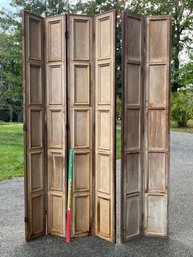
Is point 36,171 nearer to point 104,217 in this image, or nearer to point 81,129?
point 81,129

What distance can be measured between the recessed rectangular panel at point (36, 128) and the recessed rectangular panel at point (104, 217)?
815 mm

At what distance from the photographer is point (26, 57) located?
2850 mm

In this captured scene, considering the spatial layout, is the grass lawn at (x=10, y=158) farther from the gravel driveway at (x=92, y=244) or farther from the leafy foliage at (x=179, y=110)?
the leafy foliage at (x=179, y=110)

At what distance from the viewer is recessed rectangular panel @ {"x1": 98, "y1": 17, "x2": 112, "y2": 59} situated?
110 inches

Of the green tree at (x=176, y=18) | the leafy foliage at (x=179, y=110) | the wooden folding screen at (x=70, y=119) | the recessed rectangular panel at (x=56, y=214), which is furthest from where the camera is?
the leafy foliage at (x=179, y=110)

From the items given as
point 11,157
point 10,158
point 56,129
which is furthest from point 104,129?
point 11,157

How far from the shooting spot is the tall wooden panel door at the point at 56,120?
293 centimetres

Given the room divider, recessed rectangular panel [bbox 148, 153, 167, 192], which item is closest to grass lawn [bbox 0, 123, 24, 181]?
the room divider

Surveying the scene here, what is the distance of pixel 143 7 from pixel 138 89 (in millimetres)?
9255

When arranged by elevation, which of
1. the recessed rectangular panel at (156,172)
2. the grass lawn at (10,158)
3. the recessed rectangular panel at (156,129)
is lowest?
the grass lawn at (10,158)

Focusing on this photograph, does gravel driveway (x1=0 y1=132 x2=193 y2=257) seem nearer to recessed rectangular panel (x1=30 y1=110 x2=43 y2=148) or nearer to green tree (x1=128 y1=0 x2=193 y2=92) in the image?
recessed rectangular panel (x1=30 y1=110 x2=43 y2=148)

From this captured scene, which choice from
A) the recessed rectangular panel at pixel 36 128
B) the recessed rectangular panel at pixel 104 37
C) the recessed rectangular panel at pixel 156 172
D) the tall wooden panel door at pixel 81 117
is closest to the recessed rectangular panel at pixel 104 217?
the tall wooden panel door at pixel 81 117

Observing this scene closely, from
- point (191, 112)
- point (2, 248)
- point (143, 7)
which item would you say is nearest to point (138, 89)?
point (2, 248)

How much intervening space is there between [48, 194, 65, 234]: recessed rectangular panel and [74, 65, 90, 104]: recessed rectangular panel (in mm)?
980
